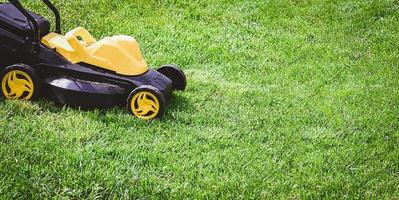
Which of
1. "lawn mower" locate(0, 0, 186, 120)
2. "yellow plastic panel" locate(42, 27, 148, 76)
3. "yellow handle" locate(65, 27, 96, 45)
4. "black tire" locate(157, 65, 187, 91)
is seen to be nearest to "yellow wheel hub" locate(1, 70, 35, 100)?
"lawn mower" locate(0, 0, 186, 120)

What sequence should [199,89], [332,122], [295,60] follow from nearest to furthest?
[332,122] < [199,89] < [295,60]

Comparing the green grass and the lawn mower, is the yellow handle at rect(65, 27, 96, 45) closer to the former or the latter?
the lawn mower

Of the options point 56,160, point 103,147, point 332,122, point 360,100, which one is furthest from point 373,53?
point 56,160

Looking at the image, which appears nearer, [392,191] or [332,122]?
[392,191]

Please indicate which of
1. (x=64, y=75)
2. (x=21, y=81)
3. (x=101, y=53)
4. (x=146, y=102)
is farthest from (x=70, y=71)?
(x=146, y=102)

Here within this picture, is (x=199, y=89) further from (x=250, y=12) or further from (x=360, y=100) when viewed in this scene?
(x=250, y=12)

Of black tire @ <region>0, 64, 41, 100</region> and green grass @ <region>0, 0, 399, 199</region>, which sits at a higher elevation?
black tire @ <region>0, 64, 41, 100</region>

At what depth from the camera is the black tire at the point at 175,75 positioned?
647cm

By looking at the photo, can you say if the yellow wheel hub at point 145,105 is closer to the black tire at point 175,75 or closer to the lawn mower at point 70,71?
the lawn mower at point 70,71

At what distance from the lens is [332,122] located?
6168 mm

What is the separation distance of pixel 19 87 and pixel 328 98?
3846 millimetres

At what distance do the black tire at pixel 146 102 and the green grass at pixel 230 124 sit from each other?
0.41ft

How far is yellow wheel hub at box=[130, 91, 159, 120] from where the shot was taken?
5.54m

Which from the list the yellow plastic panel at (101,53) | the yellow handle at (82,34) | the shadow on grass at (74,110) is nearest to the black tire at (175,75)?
→ the yellow plastic panel at (101,53)
